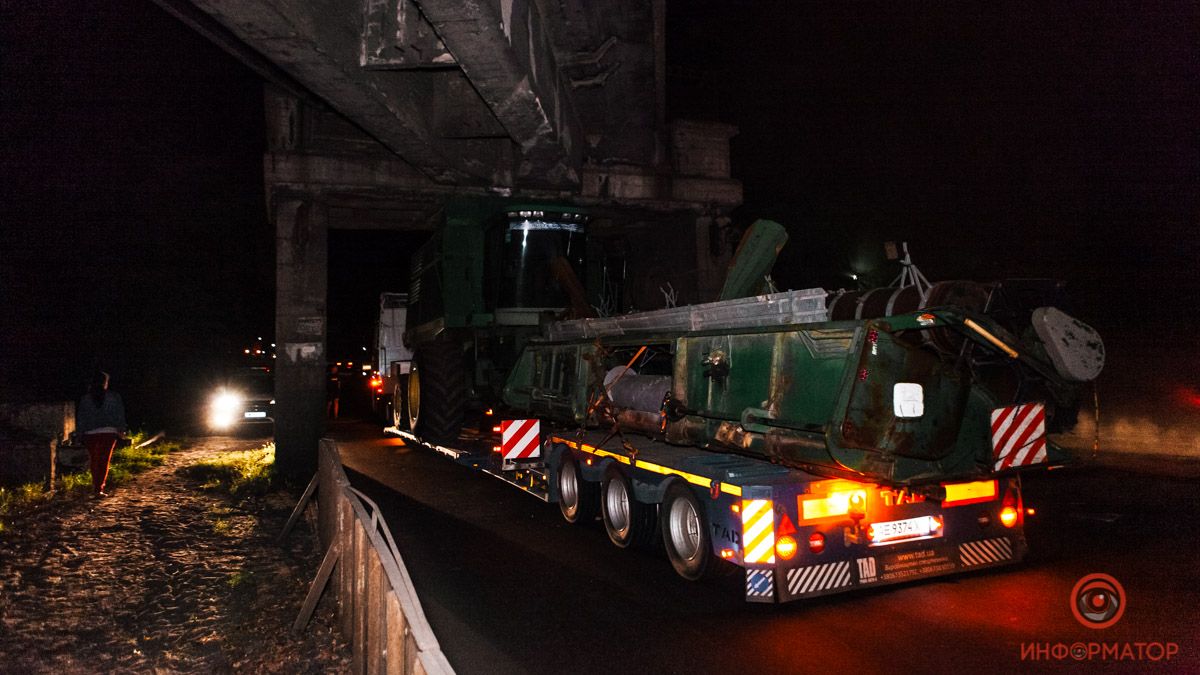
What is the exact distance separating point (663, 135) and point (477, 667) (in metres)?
13.7

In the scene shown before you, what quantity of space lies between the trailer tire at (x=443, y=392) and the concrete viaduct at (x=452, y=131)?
10.4 ft

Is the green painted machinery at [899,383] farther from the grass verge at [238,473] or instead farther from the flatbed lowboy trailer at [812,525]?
the grass verge at [238,473]

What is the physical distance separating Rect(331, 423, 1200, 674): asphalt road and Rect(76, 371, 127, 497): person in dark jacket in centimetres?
555

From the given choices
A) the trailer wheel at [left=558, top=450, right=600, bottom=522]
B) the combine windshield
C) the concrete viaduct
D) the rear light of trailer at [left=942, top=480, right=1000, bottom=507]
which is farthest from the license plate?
the combine windshield

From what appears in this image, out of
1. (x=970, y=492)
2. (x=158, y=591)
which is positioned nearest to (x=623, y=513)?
(x=970, y=492)

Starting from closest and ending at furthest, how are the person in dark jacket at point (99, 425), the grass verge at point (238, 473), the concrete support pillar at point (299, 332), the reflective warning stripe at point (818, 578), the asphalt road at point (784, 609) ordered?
Result: the asphalt road at point (784, 609)
the reflective warning stripe at point (818, 578)
the person in dark jacket at point (99, 425)
the grass verge at point (238, 473)
the concrete support pillar at point (299, 332)

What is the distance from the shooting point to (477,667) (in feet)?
16.1

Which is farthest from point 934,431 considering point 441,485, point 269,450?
point 269,450

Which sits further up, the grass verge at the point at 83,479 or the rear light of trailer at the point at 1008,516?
the rear light of trailer at the point at 1008,516

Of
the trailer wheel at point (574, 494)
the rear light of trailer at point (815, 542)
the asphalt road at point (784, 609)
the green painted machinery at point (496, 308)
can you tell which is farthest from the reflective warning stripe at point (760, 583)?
the green painted machinery at point (496, 308)

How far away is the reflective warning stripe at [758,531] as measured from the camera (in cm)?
561

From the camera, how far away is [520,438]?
10.4 m

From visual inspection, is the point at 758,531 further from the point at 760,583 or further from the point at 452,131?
the point at 452,131

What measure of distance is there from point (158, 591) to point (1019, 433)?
797 centimetres
